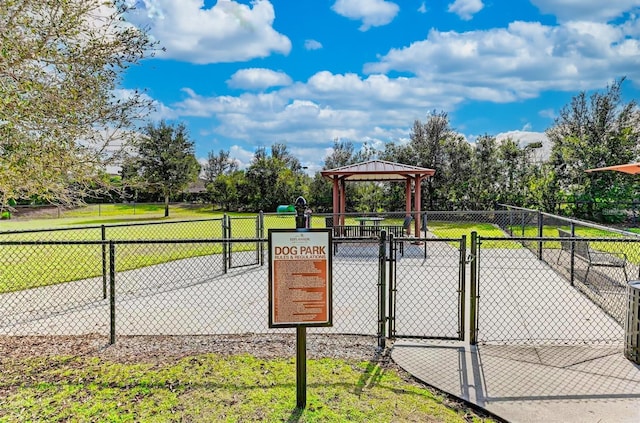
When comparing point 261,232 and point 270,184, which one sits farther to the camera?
point 270,184

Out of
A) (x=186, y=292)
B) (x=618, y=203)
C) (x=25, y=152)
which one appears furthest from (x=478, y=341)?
(x=618, y=203)

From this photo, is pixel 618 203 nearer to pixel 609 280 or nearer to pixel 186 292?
pixel 609 280

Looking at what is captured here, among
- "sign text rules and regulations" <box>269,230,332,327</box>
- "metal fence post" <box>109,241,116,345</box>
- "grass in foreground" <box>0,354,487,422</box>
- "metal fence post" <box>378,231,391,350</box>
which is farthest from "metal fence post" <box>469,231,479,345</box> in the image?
"metal fence post" <box>109,241,116,345</box>

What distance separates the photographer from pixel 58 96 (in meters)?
4.93

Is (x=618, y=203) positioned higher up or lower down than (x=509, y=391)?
higher up

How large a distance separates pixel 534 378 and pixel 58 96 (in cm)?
588

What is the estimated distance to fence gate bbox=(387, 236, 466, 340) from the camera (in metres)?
4.81

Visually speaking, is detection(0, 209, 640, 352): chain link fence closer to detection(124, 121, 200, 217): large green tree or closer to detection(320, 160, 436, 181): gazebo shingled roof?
detection(320, 160, 436, 181): gazebo shingled roof

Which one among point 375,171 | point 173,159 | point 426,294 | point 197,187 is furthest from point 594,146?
point 197,187

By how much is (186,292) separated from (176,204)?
3790 centimetres

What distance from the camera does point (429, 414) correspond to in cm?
334

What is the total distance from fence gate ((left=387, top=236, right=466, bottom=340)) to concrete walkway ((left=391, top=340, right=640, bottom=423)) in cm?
40

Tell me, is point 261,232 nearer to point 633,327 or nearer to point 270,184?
point 633,327

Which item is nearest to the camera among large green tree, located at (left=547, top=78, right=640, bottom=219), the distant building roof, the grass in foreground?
the grass in foreground
